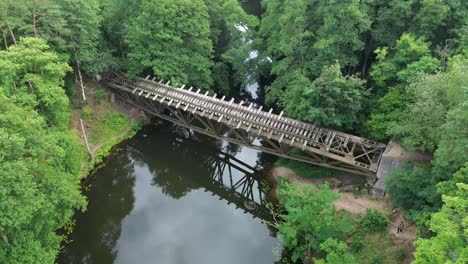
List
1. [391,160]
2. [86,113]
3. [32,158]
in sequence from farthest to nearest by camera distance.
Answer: [86,113]
[391,160]
[32,158]

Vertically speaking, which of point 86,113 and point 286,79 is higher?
point 286,79

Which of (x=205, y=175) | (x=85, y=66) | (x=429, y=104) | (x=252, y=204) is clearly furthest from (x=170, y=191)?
(x=429, y=104)

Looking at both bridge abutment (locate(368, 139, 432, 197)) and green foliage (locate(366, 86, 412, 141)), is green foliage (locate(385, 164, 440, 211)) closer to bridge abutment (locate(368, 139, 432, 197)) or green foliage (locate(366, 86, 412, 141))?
bridge abutment (locate(368, 139, 432, 197))

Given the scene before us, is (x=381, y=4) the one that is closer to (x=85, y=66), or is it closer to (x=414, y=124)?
(x=414, y=124)

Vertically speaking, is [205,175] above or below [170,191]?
above

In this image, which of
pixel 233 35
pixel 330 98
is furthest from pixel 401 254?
pixel 233 35

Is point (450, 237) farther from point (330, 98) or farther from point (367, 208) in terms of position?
point (330, 98)
